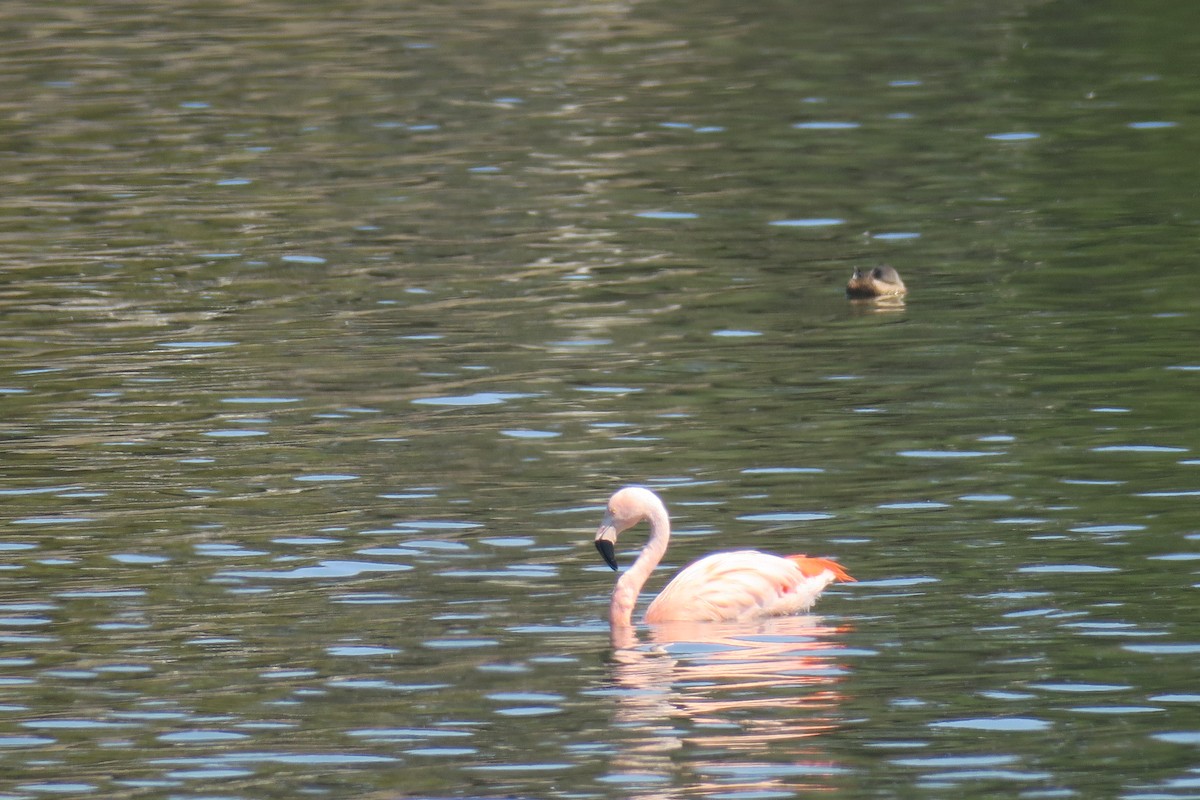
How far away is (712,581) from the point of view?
41.7 feet

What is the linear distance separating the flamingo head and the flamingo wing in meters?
0.39

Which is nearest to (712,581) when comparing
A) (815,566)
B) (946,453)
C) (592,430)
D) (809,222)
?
(815,566)

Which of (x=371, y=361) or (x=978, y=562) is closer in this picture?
(x=978, y=562)

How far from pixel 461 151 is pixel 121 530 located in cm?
→ 1647

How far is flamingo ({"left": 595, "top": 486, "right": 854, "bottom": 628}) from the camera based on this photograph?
41.4 ft

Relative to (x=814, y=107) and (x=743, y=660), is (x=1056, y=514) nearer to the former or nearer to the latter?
(x=743, y=660)

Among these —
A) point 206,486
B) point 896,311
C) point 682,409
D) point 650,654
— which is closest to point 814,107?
point 896,311

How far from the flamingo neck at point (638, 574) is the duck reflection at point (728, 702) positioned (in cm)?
11

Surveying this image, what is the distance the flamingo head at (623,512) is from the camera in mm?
12812

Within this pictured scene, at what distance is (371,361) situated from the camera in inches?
776

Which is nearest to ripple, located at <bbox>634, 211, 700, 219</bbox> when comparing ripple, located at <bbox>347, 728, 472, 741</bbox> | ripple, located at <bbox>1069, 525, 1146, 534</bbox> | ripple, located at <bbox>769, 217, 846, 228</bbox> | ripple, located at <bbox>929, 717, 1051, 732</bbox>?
ripple, located at <bbox>769, 217, 846, 228</bbox>

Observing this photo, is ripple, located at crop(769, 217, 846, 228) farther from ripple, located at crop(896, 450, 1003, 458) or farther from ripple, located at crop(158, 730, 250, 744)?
ripple, located at crop(158, 730, 250, 744)

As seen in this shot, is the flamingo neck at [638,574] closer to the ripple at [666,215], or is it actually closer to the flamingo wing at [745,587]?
the flamingo wing at [745,587]

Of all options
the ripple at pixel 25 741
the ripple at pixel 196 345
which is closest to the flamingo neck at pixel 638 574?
the ripple at pixel 25 741
